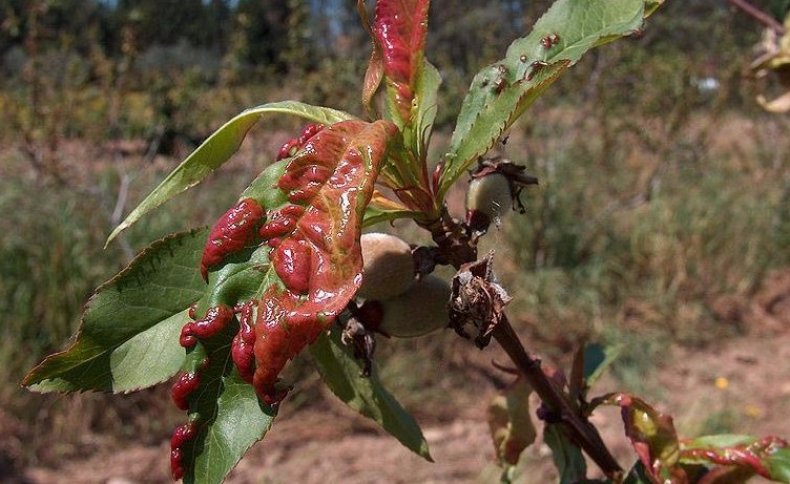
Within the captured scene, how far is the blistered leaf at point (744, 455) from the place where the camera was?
71 cm

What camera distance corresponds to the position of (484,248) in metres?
3.66

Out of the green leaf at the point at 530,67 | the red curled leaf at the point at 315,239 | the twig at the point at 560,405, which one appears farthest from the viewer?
→ the twig at the point at 560,405

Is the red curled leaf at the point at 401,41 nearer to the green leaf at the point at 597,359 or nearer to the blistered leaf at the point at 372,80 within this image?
the blistered leaf at the point at 372,80

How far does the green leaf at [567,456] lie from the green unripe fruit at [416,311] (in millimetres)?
214

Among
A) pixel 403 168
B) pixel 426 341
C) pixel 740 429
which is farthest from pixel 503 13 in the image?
pixel 403 168

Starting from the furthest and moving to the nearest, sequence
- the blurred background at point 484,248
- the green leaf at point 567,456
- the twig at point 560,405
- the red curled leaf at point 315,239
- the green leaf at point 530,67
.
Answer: the blurred background at point 484,248 < the green leaf at point 567,456 < the twig at point 560,405 < the green leaf at point 530,67 < the red curled leaf at point 315,239

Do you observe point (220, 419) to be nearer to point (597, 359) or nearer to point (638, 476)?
point (638, 476)

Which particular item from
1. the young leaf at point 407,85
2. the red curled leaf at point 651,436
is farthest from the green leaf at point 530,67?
the red curled leaf at point 651,436

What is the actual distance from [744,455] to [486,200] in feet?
1.18

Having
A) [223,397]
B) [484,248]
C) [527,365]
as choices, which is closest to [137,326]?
[223,397]

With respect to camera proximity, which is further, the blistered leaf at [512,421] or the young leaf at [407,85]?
the blistered leaf at [512,421]

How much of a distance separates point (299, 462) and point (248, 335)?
2.69 m

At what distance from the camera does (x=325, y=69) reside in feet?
16.0

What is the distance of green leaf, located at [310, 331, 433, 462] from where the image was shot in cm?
61
